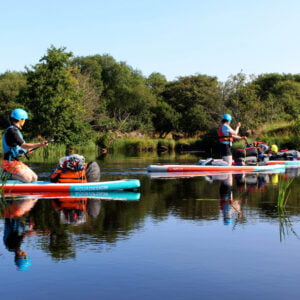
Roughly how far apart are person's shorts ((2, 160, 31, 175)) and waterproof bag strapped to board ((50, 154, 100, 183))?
904 millimetres

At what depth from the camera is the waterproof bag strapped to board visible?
496 inches

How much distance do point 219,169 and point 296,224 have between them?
10568mm

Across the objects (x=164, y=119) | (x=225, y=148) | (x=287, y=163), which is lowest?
(x=287, y=163)

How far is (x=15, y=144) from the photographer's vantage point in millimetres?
11664

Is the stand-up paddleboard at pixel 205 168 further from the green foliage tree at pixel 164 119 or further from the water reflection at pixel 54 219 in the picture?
the green foliage tree at pixel 164 119

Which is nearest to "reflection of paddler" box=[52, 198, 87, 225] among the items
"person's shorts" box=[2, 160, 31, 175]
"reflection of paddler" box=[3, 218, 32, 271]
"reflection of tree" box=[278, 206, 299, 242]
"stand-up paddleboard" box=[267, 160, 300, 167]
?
"reflection of paddler" box=[3, 218, 32, 271]

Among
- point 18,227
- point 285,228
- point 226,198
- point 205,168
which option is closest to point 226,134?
point 205,168

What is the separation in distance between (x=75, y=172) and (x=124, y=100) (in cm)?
5182

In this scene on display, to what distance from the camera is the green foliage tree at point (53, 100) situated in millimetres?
42188

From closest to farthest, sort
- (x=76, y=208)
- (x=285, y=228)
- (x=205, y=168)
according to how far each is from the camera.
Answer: (x=285, y=228), (x=76, y=208), (x=205, y=168)

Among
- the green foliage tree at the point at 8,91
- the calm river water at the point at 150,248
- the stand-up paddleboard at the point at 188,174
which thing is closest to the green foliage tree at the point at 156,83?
the green foliage tree at the point at 8,91

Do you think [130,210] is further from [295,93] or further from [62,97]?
[295,93]

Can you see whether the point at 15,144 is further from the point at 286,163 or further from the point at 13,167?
the point at 286,163

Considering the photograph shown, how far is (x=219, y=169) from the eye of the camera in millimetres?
19297
